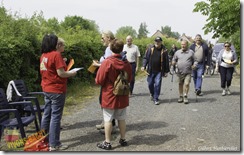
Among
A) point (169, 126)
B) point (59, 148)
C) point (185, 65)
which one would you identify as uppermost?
point (185, 65)

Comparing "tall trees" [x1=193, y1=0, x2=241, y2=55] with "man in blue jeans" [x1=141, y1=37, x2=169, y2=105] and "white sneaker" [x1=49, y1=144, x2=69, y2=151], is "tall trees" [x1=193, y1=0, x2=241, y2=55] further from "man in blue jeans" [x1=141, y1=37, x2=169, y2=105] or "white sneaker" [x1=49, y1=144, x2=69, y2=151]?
"white sneaker" [x1=49, y1=144, x2=69, y2=151]

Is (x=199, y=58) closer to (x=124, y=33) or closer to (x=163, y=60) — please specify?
(x=163, y=60)

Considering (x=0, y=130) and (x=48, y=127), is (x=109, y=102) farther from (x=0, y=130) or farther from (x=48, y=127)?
(x=0, y=130)

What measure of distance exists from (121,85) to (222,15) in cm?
1067

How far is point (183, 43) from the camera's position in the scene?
29.4 feet

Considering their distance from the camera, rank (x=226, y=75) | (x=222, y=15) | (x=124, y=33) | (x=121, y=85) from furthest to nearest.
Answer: (x=124, y=33), (x=222, y=15), (x=226, y=75), (x=121, y=85)

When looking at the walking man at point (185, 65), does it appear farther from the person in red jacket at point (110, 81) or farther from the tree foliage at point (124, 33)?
the tree foliage at point (124, 33)

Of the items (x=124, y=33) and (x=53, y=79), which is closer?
(x=53, y=79)

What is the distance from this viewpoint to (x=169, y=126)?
21.2 feet

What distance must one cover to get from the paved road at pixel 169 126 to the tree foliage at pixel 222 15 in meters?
5.38

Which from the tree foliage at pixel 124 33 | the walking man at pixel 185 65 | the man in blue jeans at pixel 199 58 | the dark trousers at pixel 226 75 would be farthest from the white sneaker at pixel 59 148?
the tree foliage at pixel 124 33

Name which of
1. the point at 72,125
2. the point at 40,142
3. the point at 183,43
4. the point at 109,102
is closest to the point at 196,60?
the point at 183,43

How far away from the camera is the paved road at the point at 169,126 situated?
528 centimetres

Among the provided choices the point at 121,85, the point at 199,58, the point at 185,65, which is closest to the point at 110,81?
the point at 121,85
